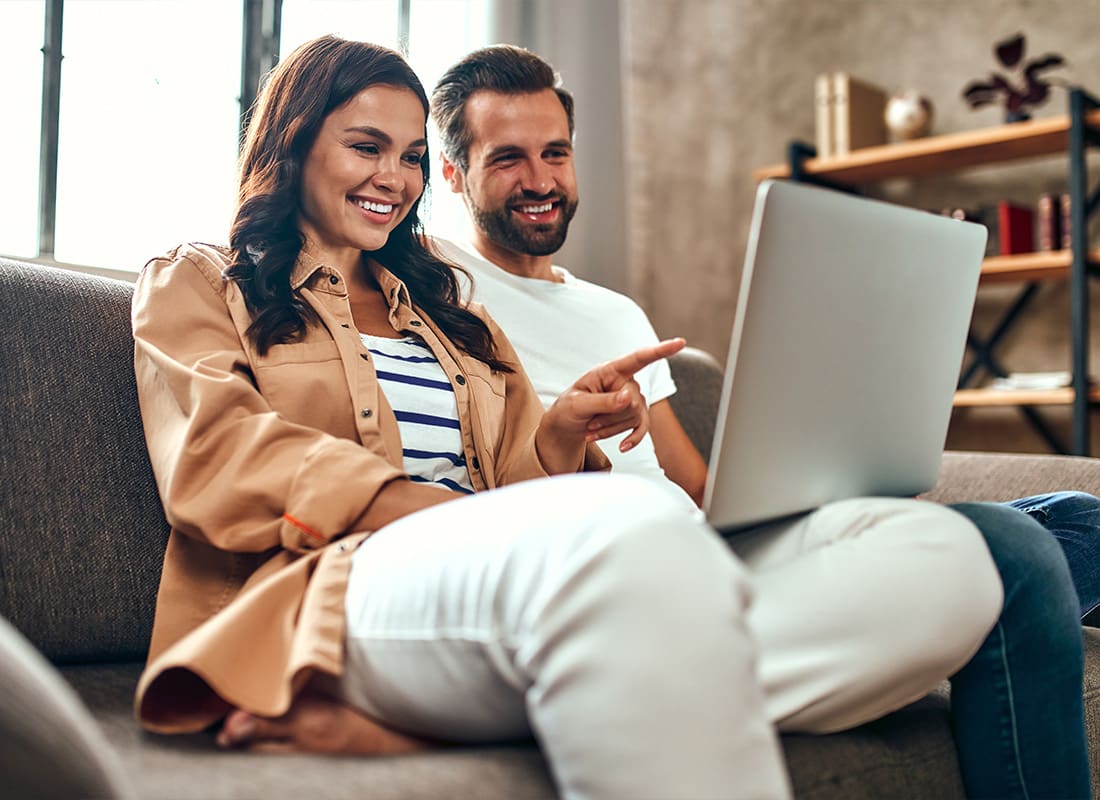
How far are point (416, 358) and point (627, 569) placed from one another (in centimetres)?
66

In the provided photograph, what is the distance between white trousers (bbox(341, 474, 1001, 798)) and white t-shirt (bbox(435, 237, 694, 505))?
24.6 inches

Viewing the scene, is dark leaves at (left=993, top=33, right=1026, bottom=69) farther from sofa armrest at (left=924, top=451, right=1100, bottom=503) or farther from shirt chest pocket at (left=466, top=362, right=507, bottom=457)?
shirt chest pocket at (left=466, top=362, right=507, bottom=457)

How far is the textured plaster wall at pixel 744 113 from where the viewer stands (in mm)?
3273

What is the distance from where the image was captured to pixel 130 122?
243 centimetres

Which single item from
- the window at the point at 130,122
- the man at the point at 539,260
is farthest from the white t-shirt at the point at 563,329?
the window at the point at 130,122

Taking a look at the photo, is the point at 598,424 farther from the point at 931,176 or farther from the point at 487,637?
the point at 931,176

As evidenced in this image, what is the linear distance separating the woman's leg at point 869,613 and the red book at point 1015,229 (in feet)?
8.00

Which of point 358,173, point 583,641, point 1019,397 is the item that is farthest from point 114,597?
point 1019,397

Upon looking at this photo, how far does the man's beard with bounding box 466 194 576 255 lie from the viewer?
1.70m

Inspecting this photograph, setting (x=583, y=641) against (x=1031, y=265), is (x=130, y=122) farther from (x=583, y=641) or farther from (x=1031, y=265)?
(x=1031, y=265)

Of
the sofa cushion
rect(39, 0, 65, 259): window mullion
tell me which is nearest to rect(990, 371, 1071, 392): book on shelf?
rect(39, 0, 65, 259): window mullion

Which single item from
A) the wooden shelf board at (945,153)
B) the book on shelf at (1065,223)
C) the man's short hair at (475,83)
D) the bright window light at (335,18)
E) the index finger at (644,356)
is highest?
the bright window light at (335,18)

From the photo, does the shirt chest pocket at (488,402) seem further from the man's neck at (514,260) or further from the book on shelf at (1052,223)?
the book on shelf at (1052,223)

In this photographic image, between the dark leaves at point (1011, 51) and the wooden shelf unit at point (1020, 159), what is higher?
the dark leaves at point (1011, 51)
